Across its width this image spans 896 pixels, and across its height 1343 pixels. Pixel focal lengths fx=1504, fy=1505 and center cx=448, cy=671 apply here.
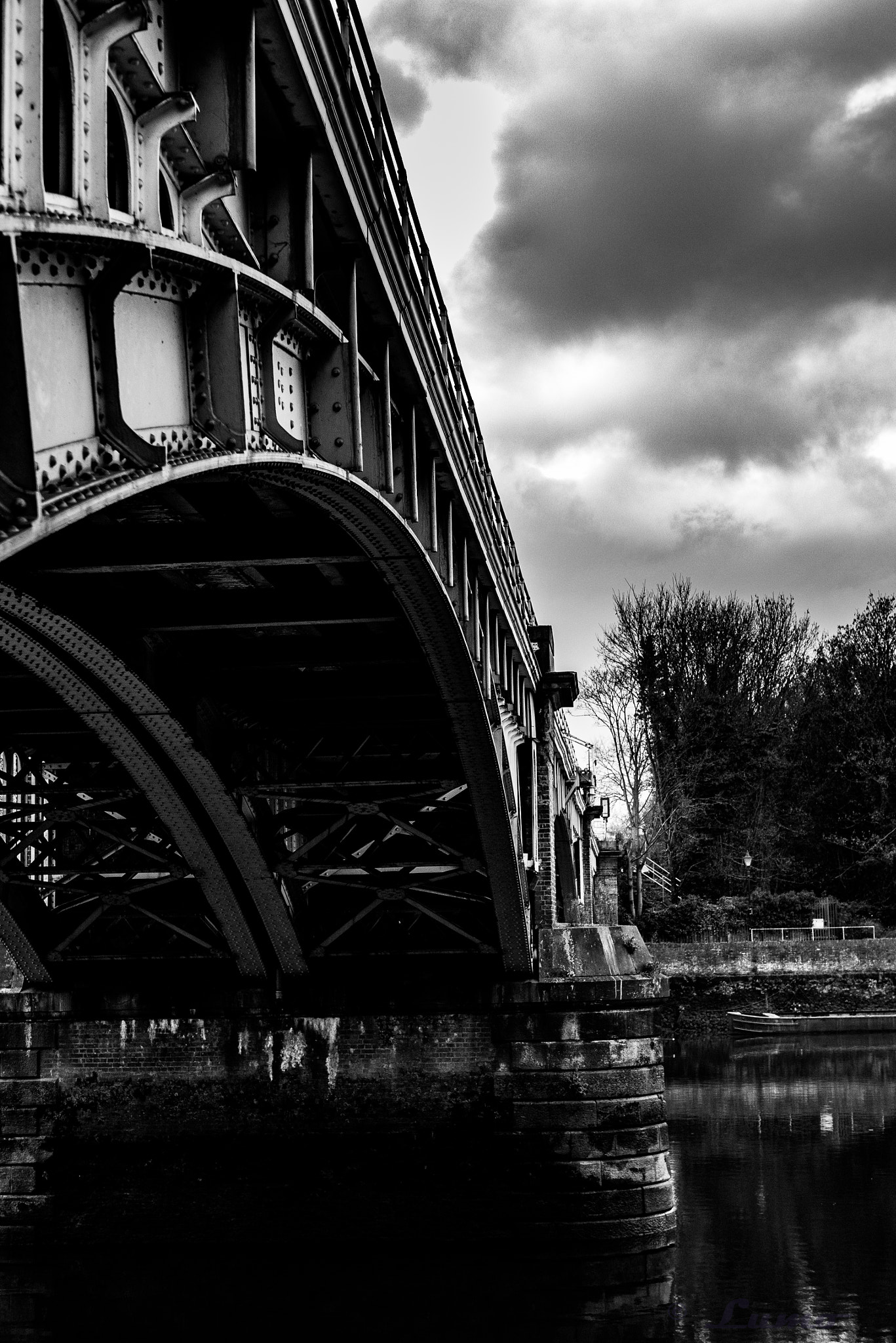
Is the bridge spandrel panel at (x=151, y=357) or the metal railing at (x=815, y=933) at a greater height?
the bridge spandrel panel at (x=151, y=357)

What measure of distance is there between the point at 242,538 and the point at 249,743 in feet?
18.3

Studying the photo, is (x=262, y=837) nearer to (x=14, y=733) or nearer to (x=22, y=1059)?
(x=14, y=733)

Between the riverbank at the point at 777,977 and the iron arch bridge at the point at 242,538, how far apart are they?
2388 centimetres

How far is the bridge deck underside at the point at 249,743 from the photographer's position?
31.8 feet

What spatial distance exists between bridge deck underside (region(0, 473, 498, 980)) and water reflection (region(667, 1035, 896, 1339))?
413 centimetres

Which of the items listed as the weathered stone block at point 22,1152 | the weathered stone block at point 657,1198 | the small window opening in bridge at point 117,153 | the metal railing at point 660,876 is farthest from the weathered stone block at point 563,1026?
the metal railing at point 660,876

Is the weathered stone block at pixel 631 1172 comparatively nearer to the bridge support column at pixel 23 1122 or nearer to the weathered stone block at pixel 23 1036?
the bridge support column at pixel 23 1122

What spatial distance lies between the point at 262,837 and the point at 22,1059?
3.99 m

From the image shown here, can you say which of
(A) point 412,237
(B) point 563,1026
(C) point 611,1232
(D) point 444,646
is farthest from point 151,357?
(C) point 611,1232

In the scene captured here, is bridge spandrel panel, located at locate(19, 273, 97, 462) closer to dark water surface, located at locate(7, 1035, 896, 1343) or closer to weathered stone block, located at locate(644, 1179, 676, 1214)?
dark water surface, located at locate(7, 1035, 896, 1343)

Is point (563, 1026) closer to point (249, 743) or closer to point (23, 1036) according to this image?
point (249, 743)

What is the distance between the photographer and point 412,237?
31.8 feet

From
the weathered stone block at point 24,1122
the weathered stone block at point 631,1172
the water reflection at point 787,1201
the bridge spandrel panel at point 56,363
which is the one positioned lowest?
the water reflection at point 787,1201

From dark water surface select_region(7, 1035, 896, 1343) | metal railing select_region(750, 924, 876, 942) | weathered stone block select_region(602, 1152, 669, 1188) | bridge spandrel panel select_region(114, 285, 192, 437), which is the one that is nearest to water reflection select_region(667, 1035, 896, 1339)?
dark water surface select_region(7, 1035, 896, 1343)
